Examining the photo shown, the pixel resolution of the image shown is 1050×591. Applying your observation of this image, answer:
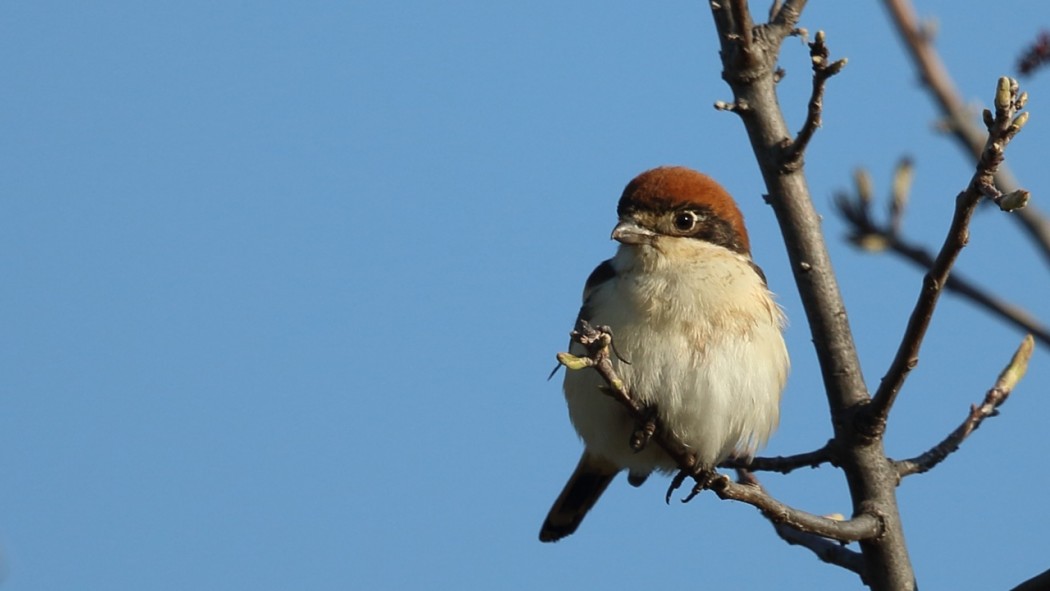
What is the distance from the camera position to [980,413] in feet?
15.2

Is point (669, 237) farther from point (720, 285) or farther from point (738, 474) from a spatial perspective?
point (738, 474)

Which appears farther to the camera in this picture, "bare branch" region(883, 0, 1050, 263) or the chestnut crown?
the chestnut crown

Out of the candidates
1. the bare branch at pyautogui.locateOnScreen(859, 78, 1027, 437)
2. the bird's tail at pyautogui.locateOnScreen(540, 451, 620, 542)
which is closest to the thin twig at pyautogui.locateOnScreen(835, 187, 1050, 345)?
the bare branch at pyautogui.locateOnScreen(859, 78, 1027, 437)

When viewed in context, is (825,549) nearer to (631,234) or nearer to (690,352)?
(690,352)

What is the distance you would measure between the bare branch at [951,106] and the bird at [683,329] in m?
1.52

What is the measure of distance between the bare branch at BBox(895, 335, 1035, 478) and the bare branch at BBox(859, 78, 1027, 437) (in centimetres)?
34

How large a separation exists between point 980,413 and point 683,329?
1173mm

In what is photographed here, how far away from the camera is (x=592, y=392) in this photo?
5188 millimetres

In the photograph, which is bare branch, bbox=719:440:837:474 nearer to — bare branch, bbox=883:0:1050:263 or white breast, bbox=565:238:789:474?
white breast, bbox=565:238:789:474

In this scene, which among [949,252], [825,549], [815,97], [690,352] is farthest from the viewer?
[690,352]

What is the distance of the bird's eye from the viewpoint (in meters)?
5.51

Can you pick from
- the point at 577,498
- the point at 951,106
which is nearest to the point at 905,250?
the point at 951,106

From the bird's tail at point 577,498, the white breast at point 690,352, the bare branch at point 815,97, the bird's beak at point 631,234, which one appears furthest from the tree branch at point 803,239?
the bird's tail at point 577,498

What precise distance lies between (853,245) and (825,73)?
76cm
